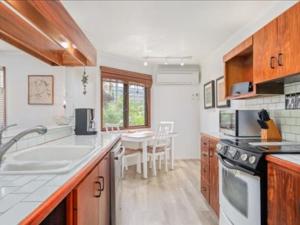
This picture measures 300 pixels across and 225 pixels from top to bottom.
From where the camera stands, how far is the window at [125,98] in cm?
555

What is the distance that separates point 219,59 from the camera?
487 centimetres

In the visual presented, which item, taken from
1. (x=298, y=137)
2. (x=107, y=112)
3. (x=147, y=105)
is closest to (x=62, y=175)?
(x=298, y=137)

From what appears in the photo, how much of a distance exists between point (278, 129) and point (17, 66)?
2.47m

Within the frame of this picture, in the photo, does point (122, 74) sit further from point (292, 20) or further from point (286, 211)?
point (286, 211)

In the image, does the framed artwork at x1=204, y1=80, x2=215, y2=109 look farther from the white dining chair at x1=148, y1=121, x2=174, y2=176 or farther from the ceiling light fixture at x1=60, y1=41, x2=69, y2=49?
the ceiling light fixture at x1=60, y1=41, x2=69, y2=49

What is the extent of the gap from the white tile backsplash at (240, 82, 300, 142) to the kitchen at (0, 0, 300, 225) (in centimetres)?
1

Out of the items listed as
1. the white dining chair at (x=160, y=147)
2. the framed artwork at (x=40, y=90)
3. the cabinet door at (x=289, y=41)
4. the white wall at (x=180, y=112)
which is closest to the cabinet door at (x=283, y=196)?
the cabinet door at (x=289, y=41)

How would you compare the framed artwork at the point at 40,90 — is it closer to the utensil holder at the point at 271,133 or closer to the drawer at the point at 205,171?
the drawer at the point at 205,171

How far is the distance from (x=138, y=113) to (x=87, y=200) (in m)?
4.90

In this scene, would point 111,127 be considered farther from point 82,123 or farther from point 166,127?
point 82,123

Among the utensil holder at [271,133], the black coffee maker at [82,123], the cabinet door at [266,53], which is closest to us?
the cabinet door at [266,53]

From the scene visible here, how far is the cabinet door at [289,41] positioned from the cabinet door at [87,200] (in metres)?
1.50

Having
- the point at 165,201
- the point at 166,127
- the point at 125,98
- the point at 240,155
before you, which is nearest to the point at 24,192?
the point at 240,155

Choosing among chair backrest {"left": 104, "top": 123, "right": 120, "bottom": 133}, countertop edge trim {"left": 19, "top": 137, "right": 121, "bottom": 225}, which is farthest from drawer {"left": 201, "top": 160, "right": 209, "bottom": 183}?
chair backrest {"left": 104, "top": 123, "right": 120, "bottom": 133}
